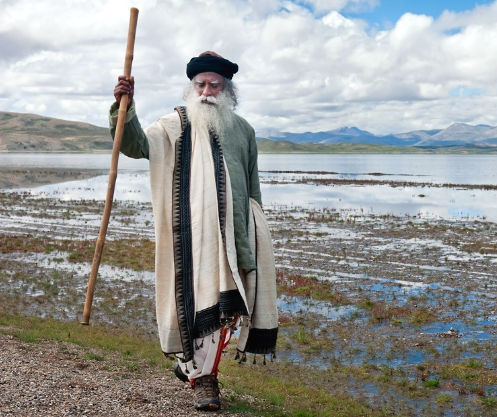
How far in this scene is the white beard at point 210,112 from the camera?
5164 millimetres

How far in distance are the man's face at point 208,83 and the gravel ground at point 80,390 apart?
2.86m

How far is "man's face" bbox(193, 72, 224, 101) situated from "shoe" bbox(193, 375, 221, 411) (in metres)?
2.57

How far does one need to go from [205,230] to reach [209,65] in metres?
1.52

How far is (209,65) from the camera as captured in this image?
519 cm

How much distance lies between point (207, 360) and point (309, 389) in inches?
129

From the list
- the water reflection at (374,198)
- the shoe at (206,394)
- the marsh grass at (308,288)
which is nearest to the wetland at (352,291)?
the marsh grass at (308,288)

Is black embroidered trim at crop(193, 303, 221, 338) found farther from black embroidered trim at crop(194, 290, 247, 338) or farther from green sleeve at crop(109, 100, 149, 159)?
green sleeve at crop(109, 100, 149, 159)

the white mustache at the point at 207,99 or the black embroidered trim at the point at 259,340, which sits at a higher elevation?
the white mustache at the point at 207,99

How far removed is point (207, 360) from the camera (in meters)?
5.00

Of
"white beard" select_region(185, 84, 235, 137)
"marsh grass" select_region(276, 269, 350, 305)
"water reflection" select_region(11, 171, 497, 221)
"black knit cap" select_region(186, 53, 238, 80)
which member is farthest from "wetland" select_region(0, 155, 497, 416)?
"black knit cap" select_region(186, 53, 238, 80)

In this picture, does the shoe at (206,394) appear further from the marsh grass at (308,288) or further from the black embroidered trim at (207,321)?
the marsh grass at (308,288)

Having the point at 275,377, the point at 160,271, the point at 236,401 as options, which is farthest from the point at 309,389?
the point at 160,271

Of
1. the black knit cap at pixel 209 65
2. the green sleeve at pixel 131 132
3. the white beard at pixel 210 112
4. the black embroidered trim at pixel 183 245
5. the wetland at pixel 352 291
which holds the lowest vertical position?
the wetland at pixel 352 291

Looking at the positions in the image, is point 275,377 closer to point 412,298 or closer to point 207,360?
point 207,360
